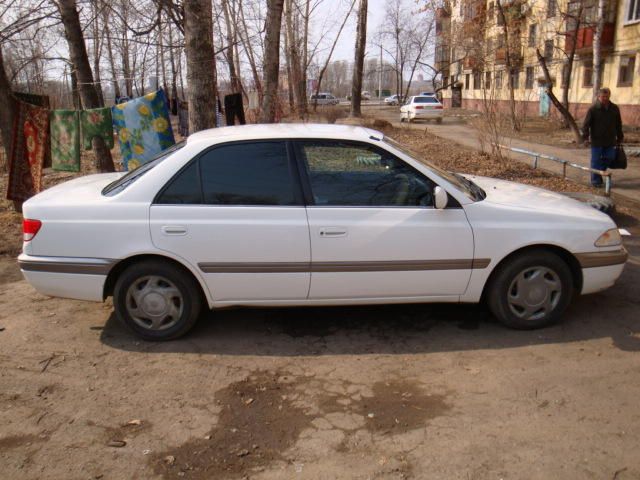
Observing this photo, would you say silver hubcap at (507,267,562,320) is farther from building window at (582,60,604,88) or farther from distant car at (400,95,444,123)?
building window at (582,60,604,88)

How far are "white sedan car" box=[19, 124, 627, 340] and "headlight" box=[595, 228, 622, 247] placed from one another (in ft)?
0.05

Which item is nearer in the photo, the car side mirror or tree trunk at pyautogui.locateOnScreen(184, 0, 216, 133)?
the car side mirror

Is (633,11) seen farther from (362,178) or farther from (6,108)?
(362,178)

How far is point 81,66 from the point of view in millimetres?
9344

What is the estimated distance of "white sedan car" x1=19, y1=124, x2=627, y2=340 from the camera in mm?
3934

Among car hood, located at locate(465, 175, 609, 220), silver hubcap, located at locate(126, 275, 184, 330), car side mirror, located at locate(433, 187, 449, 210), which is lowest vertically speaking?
silver hubcap, located at locate(126, 275, 184, 330)

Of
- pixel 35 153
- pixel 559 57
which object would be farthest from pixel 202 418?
pixel 559 57

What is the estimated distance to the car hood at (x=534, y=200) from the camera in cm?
422

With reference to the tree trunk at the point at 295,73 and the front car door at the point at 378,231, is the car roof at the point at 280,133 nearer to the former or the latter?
the front car door at the point at 378,231

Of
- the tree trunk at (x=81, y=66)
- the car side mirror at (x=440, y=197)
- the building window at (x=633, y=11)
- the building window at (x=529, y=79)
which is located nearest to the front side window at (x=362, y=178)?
the car side mirror at (x=440, y=197)

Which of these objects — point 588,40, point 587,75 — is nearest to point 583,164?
point 588,40

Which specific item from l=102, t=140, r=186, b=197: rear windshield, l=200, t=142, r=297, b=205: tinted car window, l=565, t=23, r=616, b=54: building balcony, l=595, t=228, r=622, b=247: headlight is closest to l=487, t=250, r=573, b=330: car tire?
l=595, t=228, r=622, b=247: headlight

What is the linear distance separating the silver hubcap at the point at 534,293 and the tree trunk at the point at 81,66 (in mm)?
7098

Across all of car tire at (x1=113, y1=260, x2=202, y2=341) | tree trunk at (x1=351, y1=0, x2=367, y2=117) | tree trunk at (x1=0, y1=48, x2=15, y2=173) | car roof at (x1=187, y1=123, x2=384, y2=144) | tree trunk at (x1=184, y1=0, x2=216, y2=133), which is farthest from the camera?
tree trunk at (x1=351, y1=0, x2=367, y2=117)
